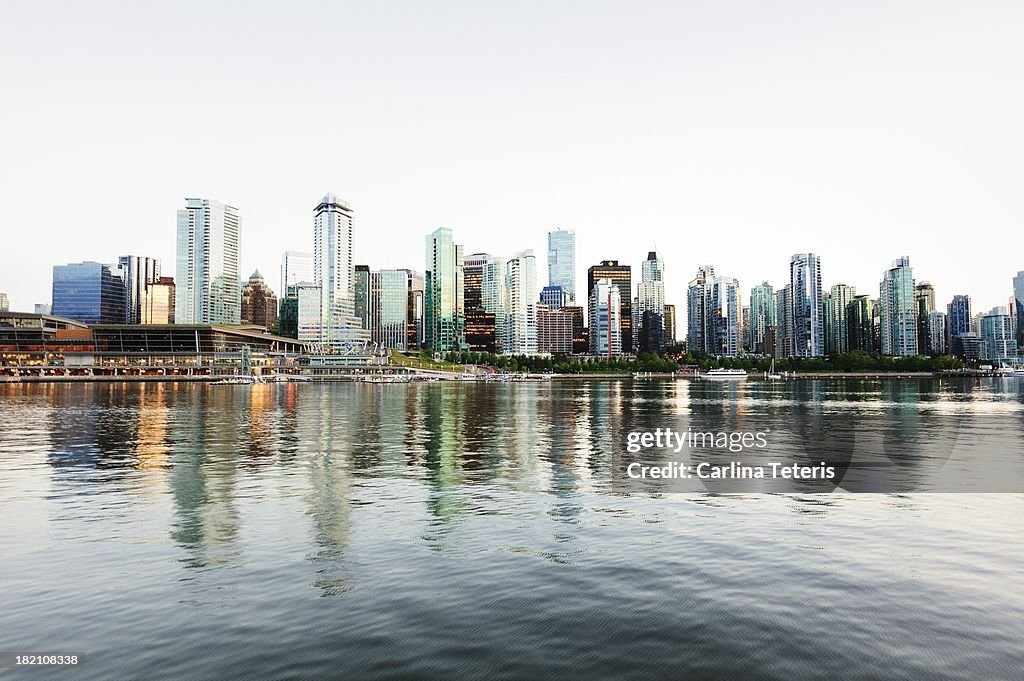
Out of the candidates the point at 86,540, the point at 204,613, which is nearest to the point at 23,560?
the point at 86,540

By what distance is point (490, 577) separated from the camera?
2630cm

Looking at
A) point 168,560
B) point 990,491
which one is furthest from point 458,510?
point 990,491

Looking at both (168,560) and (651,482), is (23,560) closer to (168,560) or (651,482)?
(168,560)

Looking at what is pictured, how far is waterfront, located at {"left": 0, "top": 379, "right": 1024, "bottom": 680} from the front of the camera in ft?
63.0

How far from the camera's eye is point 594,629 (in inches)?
835

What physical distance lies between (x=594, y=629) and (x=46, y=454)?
6193 cm

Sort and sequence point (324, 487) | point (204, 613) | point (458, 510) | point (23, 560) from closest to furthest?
point (204, 613) < point (23, 560) < point (458, 510) < point (324, 487)

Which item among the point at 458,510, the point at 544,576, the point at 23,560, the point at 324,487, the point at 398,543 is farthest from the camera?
the point at 324,487

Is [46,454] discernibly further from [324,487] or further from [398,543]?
[398,543]

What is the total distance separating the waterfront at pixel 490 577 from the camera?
755 inches

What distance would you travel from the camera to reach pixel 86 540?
103ft

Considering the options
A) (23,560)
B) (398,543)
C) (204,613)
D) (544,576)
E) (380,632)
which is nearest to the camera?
(380,632)

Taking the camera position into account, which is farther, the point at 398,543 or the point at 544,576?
the point at 398,543

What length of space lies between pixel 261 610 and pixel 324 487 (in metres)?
23.7
